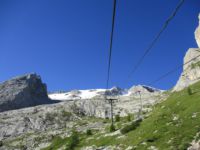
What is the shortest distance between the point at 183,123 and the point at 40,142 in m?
80.9

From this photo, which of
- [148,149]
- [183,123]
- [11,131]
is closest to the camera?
[148,149]

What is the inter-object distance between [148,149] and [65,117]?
132 m

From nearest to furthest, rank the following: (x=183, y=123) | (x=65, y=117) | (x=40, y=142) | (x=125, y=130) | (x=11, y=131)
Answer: (x=183, y=123)
(x=125, y=130)
(x=40, y=142)
(x=11, y=131)
(x=65, y=117)

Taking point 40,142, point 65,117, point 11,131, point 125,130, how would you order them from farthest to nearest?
point 65,117
point 11,131
point 40,142
point 125,130

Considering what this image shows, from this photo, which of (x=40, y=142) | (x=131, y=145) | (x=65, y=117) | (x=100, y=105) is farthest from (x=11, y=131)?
(x=131, y=145)

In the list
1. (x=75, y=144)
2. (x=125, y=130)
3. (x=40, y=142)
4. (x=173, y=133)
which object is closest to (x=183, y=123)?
(x=173, y=133)

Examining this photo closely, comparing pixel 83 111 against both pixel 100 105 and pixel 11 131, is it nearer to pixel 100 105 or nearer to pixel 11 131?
pixel 100 105

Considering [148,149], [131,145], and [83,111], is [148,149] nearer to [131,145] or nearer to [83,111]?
[131,145]

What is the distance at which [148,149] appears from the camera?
168 ft

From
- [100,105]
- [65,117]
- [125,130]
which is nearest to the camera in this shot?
[125,130]

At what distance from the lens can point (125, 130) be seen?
7756 centimetres

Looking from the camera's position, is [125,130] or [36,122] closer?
[125,130]

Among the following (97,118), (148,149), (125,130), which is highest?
(97,118)

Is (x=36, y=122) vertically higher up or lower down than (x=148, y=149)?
higher up
